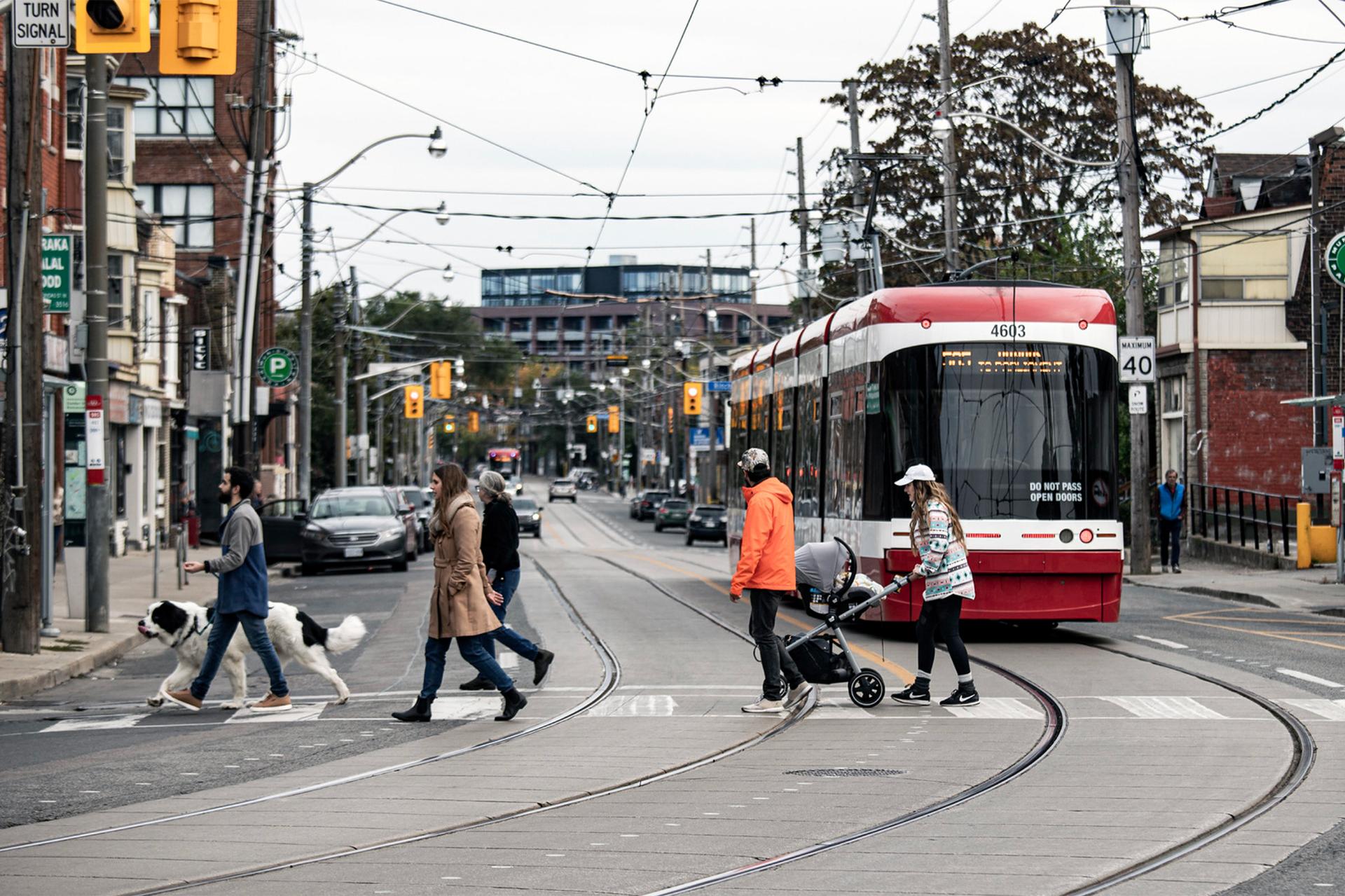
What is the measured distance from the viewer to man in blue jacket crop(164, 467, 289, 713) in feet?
44.2

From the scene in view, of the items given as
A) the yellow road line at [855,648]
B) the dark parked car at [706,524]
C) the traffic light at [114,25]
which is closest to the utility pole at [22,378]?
the traffic light at [114,25]

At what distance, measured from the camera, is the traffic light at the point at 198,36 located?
1385 centimetres

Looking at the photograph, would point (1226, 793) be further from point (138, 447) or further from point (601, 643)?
point (138, 447)

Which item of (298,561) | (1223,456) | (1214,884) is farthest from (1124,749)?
(1223,456)

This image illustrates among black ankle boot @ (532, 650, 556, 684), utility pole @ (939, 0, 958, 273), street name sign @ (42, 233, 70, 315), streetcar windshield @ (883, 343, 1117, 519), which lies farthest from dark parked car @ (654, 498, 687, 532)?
black ankle boot @ (532, 650, 556, 684)

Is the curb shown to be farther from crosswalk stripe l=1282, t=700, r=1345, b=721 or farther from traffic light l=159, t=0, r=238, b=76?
crosswalk stripe l=1282, t=700, r=1345, b=721

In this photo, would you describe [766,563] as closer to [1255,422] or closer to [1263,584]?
[1263,584]

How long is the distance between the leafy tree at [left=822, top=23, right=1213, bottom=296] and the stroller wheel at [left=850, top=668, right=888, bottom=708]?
36.5 m

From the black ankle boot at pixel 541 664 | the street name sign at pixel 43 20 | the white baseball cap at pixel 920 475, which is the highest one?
the street name sign at pixel 43 20

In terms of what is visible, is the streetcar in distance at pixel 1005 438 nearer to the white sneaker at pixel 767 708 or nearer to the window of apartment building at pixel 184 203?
the white sneaker at pixel 767 708

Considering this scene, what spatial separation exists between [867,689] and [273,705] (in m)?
4.49

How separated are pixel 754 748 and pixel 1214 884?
4493 mm

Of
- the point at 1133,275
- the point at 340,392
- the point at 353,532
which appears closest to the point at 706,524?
the point at 340,392

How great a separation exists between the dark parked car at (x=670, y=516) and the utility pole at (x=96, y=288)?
56.0 m
